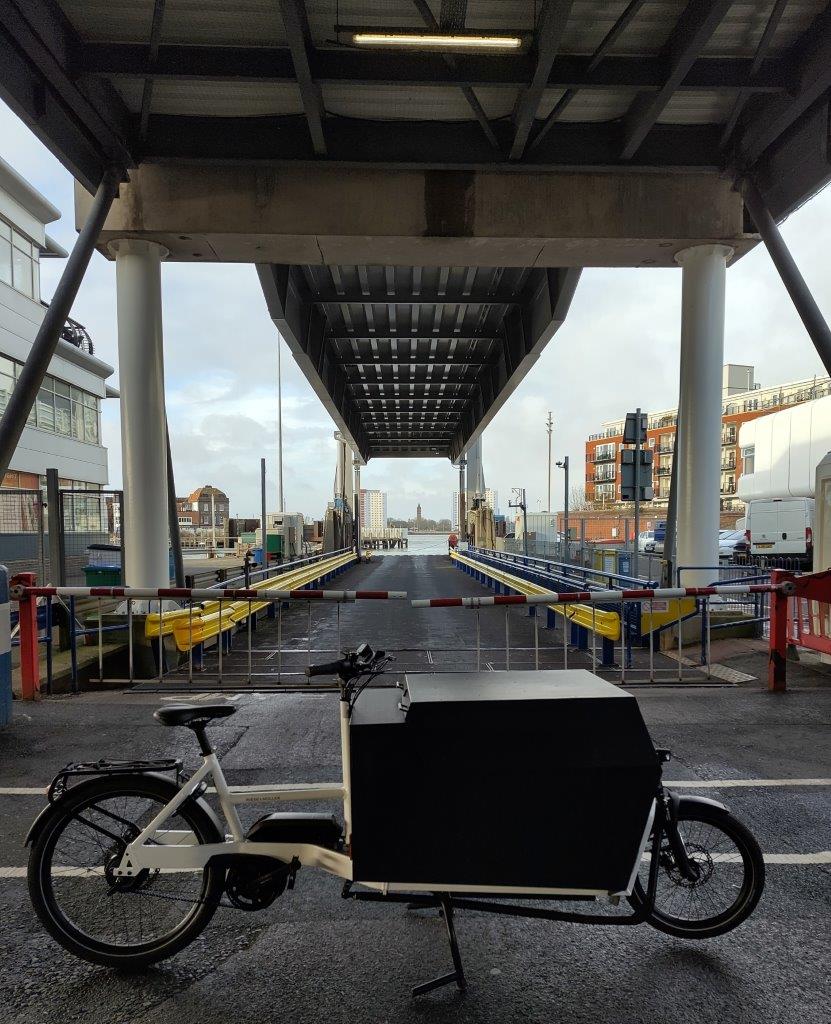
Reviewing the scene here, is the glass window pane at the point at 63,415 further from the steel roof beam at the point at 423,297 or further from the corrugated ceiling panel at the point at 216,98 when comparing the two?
the corrugated ceiling panel at the point at 216,98

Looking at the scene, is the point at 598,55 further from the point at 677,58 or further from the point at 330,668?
the point at 330,668

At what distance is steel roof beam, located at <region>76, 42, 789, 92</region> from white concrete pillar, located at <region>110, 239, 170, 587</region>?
2573 mm

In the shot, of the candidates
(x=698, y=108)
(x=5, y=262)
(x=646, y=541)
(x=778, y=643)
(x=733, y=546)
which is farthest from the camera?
(x=646, y=541)

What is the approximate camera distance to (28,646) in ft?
19.9

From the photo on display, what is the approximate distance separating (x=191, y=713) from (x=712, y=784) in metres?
3.48

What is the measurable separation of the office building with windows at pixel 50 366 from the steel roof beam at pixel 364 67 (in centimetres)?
2070

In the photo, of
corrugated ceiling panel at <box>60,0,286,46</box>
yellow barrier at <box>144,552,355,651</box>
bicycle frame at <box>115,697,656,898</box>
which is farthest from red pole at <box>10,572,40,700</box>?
corrugated ceiling panel at <box>60,0,286,46</box>

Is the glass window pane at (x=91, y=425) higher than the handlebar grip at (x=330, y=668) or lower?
higher

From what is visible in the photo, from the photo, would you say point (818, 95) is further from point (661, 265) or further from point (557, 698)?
point (557, 698)

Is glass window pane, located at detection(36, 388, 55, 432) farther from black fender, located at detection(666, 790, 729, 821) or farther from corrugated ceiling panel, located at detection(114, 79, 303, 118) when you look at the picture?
black fender, located at detection(666, 790, 729, 821)

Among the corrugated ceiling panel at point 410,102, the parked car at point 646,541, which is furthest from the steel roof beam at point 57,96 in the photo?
the parked car at point 646,541

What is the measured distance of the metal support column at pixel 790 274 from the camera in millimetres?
7926

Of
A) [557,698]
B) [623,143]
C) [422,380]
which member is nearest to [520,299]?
[623,143]

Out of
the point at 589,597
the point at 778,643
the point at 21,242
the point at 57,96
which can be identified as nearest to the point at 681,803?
the point at 589,597
